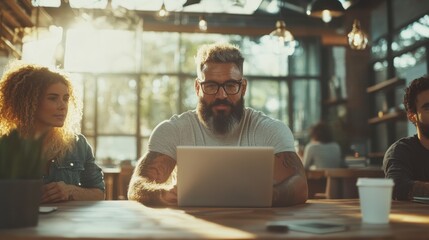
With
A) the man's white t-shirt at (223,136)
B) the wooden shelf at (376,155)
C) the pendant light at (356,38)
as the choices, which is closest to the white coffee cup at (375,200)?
the man's white t-shirt at (223,136)

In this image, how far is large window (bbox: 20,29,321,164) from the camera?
10.3 meters

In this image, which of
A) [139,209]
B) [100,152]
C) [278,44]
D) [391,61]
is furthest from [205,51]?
[100,152]

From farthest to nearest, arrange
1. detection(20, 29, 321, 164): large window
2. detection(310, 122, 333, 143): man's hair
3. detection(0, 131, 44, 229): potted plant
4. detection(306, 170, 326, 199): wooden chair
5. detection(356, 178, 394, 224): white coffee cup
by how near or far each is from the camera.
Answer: detection(20, 29, 321, 164): large window → detection(310, 122, 333, 143): man's hair → detection(306, 170, 326, 199): wooden chair → detection(356, 178, 394, 224): white coffee cup → detection(0, 131, 44, 229): potted plant

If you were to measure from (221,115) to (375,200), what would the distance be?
1248 mm

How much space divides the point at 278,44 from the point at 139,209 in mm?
3962

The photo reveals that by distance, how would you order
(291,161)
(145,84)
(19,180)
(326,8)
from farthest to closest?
(145,84)
(326,8)
(291,161)
(19,180)

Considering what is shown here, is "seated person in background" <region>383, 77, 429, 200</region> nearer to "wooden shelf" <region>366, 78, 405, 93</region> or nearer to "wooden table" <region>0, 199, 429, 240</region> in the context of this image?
"wooden table" <region>0, 199, 429, 240</region>

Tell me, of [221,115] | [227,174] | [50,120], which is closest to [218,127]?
[221,115]

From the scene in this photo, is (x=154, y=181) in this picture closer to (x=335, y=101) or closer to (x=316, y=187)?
(x=316, y=187)

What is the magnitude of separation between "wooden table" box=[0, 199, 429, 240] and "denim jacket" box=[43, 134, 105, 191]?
62 centimetres

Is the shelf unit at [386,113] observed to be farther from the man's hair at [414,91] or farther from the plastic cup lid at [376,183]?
the plastic cup lid at [376,183]

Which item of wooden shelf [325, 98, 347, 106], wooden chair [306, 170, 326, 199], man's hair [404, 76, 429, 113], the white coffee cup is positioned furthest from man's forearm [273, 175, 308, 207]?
wooden shelf [325, 98, 347, 106]

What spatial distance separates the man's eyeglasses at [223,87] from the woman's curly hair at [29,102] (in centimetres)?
71

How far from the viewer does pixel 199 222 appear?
1.35m
